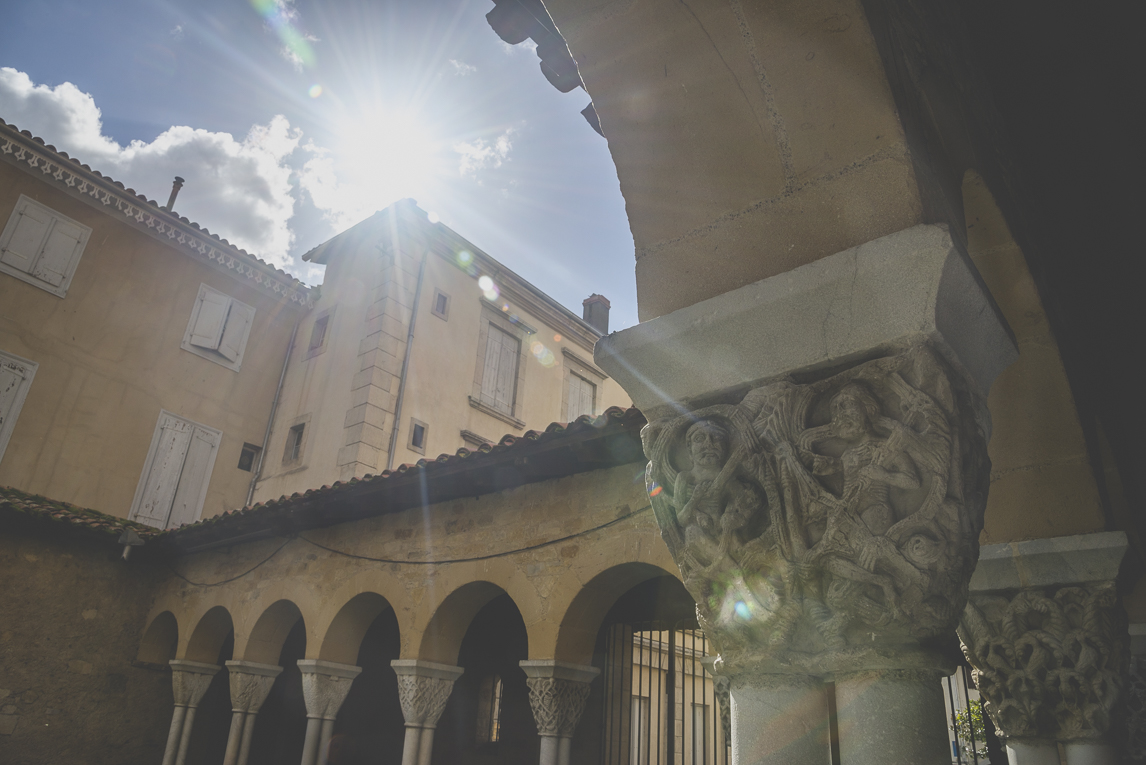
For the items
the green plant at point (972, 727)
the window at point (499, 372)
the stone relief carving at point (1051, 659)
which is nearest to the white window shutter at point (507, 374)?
the window at point (499, 372)

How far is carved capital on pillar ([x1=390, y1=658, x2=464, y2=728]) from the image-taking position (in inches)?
246

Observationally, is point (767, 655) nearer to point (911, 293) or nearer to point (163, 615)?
point (911, 293)

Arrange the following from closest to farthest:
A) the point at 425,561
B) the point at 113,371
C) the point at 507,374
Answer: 1. the point at 425,561
2. the point at 113,371
3. the point at 507,374

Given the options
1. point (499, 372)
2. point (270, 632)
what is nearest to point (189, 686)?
point (270, 632)

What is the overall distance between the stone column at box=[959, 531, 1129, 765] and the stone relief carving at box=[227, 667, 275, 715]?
7.46m

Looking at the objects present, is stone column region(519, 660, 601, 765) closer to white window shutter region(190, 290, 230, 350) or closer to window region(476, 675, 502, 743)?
window region(476, 675, 502, 743)

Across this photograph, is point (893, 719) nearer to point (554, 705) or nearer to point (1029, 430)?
point (1029, 430)

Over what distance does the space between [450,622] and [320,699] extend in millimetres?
1715

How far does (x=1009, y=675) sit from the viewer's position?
2.95 metres

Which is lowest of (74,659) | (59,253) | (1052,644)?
(74,659)

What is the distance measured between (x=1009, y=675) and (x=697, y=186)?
98.5 inches

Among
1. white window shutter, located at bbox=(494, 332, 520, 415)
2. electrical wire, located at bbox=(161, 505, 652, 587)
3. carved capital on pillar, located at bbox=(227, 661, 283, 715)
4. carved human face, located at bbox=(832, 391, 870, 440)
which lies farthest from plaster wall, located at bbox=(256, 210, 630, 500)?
carved human face, located at bbox=(832, 391, 870, 440)

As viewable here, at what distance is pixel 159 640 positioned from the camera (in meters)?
9.47

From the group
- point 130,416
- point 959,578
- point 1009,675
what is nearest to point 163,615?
point 130,416
